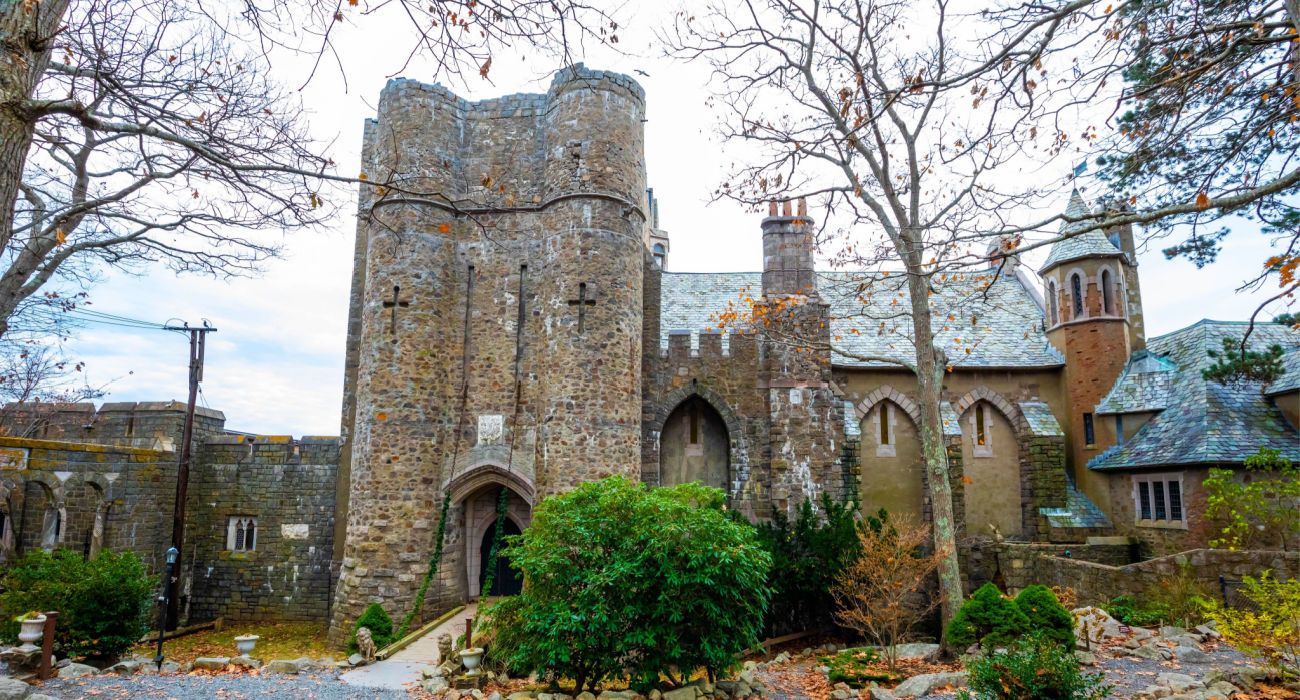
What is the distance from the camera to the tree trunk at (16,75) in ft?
16.8

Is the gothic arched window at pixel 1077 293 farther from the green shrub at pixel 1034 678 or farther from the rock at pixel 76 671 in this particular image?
the rock at pixel 76 671

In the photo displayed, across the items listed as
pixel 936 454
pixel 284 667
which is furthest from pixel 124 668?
pixel 936 454

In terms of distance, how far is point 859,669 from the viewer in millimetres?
11891

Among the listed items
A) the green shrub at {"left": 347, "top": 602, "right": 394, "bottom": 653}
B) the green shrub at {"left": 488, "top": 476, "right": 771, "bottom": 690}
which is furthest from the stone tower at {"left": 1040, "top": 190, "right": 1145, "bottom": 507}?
the green shrub at {"left": 347, "top": 602, "right": 394, "bottom": 653}

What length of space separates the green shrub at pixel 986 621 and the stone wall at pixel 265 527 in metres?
15.5

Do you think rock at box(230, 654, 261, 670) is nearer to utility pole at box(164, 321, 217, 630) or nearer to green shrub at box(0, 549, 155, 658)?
green shrub at box(0, 549, 155, 658)

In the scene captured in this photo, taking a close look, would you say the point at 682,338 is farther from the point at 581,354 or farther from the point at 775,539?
the point at 775,539

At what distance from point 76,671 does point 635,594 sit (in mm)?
9002

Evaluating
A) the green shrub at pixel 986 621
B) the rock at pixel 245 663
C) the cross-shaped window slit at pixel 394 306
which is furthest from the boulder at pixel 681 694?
the cross-shaped window slit at pixel 394 306

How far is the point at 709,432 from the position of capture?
1959 centimetres

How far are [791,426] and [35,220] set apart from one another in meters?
14.9

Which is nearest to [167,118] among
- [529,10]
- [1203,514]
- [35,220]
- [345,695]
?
[529,10]

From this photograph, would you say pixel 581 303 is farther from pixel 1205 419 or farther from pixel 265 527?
pixel 1205 419

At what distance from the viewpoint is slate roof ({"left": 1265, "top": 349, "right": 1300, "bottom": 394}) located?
54.5ft
